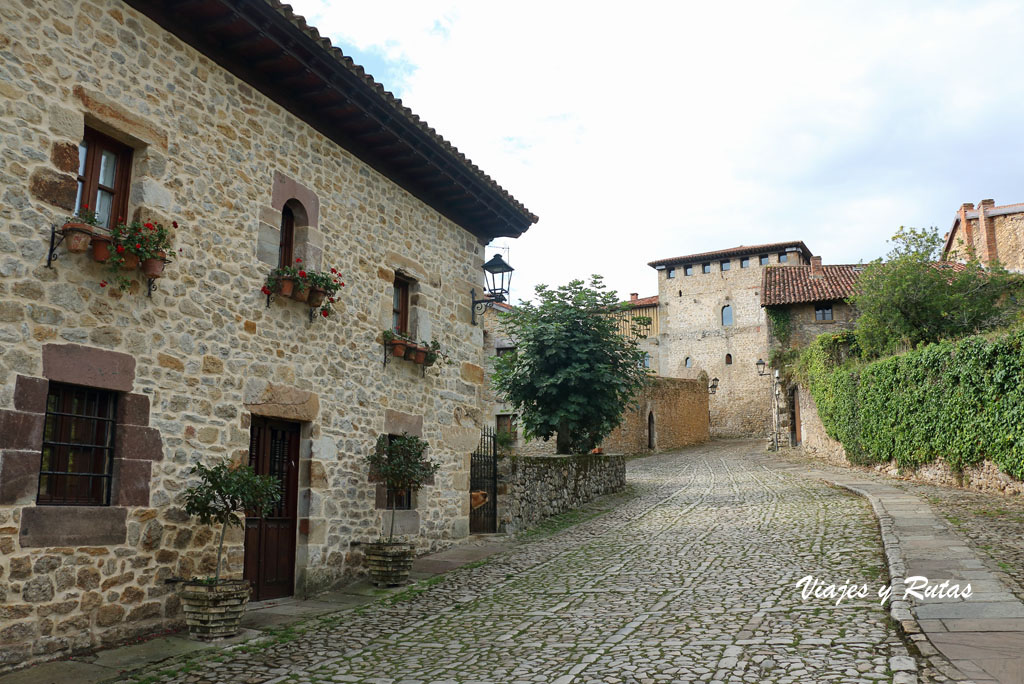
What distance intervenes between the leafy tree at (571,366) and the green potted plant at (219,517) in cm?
1097

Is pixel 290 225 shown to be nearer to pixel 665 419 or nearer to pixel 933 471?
pixel 933 471

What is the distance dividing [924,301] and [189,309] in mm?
21551

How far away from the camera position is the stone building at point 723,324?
155 ft

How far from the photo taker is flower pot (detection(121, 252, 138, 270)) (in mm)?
6125

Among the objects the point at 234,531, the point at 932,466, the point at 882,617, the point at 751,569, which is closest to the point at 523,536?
Answer: the point at 751,569

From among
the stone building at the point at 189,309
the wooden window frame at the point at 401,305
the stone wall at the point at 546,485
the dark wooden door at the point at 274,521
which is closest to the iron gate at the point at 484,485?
the stone wall at the point at 546,485

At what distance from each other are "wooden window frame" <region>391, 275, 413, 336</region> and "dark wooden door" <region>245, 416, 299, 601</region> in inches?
99.7

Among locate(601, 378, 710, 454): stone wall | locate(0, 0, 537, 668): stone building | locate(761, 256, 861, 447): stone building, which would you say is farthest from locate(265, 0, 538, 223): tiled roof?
locate(761, 256, 861, 447): stone building

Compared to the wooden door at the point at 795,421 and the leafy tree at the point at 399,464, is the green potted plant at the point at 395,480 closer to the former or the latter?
the leafy tree at the point at 399,464

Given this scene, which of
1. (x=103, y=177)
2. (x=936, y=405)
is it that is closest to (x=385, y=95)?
(x=103, y=177)

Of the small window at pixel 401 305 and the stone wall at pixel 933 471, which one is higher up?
the small window at pixel 401 305

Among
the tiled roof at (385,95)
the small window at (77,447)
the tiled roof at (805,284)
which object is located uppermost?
the tiled roof at (805,284)

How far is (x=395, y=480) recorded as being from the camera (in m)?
9.37

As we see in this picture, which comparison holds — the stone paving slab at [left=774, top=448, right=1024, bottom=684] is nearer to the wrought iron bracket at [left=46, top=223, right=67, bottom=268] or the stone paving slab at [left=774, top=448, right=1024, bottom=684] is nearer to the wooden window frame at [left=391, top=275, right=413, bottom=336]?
the wooden window frame at [left=391, top=275, right=413, bottom=336]
